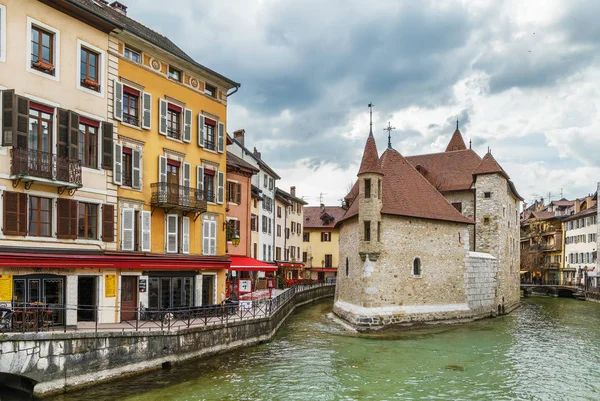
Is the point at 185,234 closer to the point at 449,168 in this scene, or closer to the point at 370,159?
the point at 370,159

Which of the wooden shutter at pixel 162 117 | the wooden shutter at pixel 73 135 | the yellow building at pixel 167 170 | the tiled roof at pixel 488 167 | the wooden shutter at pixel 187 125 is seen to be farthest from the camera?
the tiled roof at pixel 488 167

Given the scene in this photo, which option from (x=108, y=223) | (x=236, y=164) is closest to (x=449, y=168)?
(x=236, y=164)

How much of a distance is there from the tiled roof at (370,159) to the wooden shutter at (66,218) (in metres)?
16.3

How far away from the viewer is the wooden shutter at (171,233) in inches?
951

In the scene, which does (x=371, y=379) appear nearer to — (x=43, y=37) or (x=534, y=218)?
(x=43, y=37)

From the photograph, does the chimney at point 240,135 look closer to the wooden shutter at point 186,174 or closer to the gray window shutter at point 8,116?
the wooden shutter at point 186,174

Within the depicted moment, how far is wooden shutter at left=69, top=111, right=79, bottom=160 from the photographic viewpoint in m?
19.5

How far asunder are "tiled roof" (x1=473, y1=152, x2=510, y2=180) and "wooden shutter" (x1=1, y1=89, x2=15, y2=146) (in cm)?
3215

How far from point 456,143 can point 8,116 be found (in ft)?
143

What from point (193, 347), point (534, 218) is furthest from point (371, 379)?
point (534, 218)

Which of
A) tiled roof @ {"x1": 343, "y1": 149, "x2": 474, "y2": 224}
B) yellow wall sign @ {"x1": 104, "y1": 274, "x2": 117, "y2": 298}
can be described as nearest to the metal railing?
yellow wall sign @ {"x1": 104, "y1": 274, "x2": 117, "y2": 298}

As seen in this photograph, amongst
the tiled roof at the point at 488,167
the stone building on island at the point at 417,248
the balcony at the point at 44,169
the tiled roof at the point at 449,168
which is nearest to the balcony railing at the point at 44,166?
the balcony at the point at 44,169

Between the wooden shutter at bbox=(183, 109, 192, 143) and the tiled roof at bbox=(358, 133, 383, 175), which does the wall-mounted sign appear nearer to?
the wooden shutter at bbox=(183, 109, 192, 143)

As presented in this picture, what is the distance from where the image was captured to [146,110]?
2317cm
